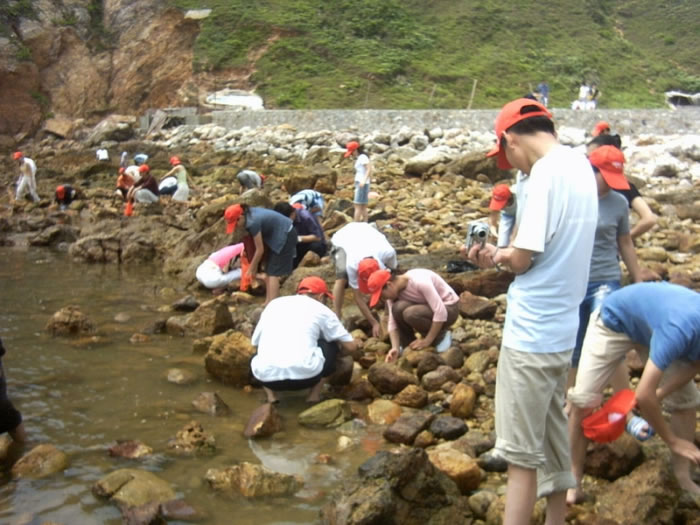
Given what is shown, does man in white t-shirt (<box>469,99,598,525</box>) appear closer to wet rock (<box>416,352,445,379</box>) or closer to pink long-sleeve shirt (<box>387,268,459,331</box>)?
wet rock (<box>416,352,445,379</box>)

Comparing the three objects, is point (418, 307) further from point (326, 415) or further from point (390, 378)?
point (326, 415)

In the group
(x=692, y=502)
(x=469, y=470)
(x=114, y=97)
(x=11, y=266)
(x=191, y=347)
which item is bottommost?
(x=114, y=97)

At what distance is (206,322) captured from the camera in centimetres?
834

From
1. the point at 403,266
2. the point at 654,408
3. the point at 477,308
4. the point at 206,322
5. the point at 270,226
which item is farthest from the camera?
the point at 403,266

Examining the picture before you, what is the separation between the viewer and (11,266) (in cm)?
1293

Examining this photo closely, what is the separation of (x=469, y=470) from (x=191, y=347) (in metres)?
4.23

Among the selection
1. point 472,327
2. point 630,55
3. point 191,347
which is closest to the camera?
point 472,327

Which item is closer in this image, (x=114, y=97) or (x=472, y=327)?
(x=472, y=327)

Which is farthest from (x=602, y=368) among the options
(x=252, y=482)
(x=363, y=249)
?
(x=363, y=249)

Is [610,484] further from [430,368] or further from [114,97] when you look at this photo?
[114,97]

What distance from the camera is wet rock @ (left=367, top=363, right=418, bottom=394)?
6.05 meters

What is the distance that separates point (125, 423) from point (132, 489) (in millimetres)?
1421

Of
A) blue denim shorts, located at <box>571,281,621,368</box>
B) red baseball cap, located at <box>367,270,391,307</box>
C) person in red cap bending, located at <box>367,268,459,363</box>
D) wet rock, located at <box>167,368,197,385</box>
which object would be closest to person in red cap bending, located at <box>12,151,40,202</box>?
wet rock, located at <box>167,368,197,385</box>

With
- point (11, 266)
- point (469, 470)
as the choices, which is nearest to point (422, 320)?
point (469, 470)
